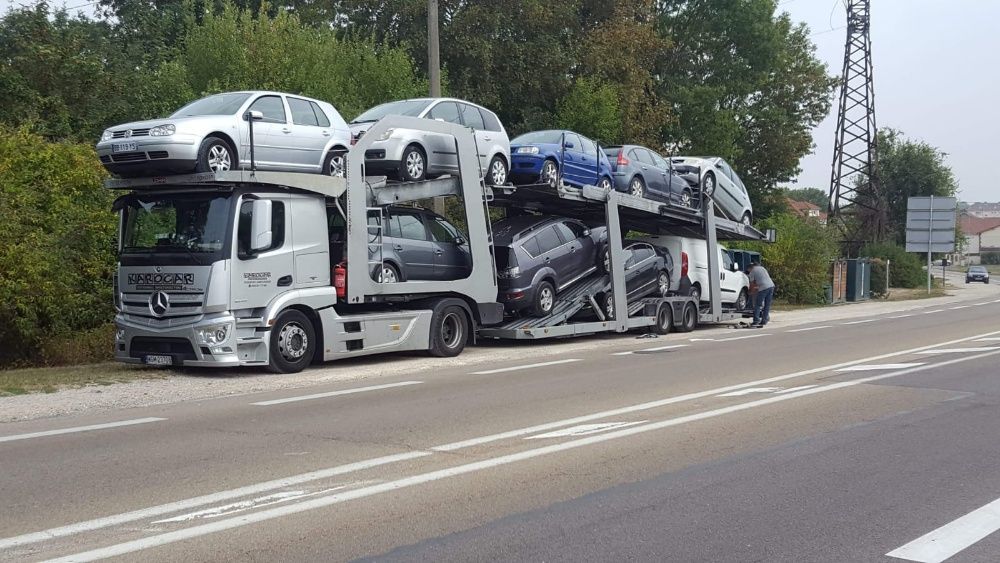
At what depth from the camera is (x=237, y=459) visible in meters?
7.66

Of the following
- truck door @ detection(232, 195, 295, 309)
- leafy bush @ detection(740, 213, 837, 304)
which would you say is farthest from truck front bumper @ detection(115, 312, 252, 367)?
leafy bush @ detection(740, 213, 837, 304)

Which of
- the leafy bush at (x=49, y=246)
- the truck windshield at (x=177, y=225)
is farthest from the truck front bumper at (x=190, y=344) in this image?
the leafy bush at (x=49, y=246)

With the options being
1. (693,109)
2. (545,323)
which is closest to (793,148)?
(693,109)

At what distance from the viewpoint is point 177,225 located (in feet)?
42.5

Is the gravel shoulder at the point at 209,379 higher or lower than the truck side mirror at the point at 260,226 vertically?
lower

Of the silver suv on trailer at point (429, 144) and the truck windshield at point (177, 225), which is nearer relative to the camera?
the truck windshield at point (177, 225)

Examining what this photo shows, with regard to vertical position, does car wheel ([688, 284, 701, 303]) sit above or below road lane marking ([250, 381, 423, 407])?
above

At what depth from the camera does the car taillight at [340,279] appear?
13891 millimetres

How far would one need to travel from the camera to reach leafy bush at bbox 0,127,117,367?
15406mm

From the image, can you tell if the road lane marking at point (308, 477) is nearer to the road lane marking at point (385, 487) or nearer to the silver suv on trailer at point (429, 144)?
the road lane marking at point (385, 487)

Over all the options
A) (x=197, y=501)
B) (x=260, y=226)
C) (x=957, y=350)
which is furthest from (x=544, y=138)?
(x=197, y=501)

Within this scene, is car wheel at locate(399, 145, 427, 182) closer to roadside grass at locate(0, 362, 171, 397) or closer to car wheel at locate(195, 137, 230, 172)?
car wheel at locate(195, 137, 230, 172)

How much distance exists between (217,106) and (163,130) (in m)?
1.01

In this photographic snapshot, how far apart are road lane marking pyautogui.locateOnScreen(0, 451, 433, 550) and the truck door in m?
5.54
